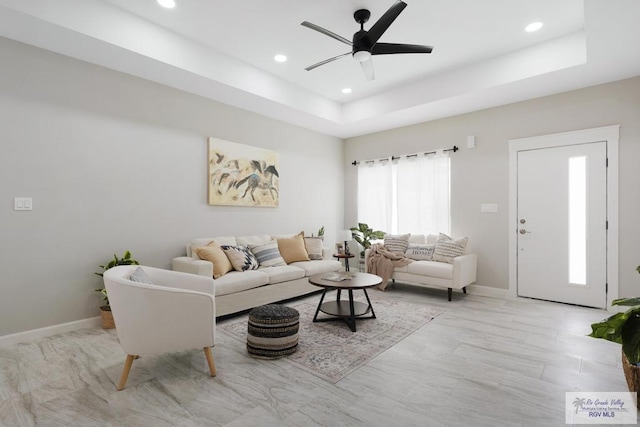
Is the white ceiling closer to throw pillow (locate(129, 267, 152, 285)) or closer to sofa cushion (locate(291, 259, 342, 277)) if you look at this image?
throw pillow (locate(129, 267, 152, 285))

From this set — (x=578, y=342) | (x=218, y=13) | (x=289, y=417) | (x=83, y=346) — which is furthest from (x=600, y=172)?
(x=83, y=346)

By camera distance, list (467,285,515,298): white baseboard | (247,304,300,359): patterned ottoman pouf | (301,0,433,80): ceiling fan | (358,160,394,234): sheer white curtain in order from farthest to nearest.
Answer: (358,160,394,234): sheer white curtain, (467,285,515,298): white baseboard, (301,0,433,80): ceiling fan, (247,304,300,359): patterned ottoman pouf

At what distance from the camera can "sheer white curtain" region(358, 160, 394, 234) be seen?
5.97 metres

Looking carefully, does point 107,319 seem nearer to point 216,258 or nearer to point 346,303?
point 216,258

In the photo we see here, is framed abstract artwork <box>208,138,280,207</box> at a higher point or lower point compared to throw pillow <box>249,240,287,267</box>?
higher

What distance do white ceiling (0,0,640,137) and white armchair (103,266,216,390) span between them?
2.36 metres

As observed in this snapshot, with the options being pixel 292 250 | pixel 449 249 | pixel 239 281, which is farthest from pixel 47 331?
pixel 449 249

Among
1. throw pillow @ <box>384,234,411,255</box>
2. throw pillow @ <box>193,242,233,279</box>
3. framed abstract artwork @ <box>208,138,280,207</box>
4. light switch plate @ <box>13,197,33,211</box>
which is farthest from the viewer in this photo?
throw pillow @ <box>384,234,411,255</box>

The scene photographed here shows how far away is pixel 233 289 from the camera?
140 inches

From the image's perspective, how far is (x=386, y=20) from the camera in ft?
8.87

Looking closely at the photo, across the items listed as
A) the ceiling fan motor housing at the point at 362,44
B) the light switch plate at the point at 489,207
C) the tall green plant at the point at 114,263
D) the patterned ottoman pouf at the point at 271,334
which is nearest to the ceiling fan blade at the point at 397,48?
the ceiling fan motor housing at the point at 362,44

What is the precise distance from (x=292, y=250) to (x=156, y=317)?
9.05 feet

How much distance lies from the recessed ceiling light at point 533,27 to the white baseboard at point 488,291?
3325 millimetres

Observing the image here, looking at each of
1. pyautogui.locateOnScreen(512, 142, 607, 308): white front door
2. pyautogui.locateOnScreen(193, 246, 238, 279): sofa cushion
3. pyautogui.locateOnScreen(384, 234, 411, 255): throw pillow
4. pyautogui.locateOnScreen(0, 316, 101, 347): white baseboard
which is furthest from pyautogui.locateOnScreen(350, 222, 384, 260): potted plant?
pyautogui.locateOnScreen(0, 316, 101, 347): white baseboard
